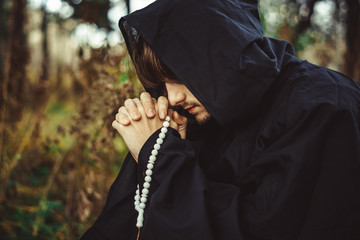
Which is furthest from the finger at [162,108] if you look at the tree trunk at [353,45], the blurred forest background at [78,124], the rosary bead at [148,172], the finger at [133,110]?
the tree trunk at [353,45]

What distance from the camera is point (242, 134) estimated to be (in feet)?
3.83

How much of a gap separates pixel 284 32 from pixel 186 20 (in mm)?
2484

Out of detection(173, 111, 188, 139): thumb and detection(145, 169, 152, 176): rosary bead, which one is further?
detection(173, 111, 188, 139): thumb

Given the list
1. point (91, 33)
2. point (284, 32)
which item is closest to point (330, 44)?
point (284, 32)

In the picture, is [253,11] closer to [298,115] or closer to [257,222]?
[298,115]

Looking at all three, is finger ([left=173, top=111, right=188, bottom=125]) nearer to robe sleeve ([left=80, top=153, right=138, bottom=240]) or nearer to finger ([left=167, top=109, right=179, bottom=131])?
finger ([left=167, top=109, right=179, bottom=131])

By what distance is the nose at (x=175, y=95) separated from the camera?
1279 mm

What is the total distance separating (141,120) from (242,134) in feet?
1.57

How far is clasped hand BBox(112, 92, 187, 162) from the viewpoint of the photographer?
127 centimetres

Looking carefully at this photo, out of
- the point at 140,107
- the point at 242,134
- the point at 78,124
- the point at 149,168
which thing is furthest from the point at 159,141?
the point at 78,124

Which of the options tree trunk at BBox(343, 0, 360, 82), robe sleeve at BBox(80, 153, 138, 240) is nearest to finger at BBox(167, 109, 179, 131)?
robe sleeve at BBox(80, 153, 138, 240)

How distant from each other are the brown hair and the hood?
0.11m

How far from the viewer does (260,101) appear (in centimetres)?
111

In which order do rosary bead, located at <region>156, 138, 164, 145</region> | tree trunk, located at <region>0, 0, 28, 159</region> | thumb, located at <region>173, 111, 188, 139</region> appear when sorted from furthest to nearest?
tree trunk, located at <region>0, 0, 28, 159</region>, thumb, located at <region>173, 111, 188, 139</region>, rosary bead, located at <region>156, 138, 164, 145</region>
